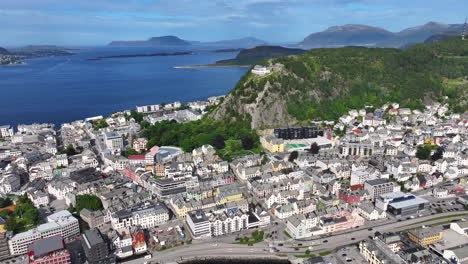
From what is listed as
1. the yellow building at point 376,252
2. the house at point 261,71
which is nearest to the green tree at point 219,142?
the house at point 261,71

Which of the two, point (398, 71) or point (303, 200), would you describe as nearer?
point (303, 200)

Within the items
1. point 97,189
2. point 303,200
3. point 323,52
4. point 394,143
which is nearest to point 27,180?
point 97,189

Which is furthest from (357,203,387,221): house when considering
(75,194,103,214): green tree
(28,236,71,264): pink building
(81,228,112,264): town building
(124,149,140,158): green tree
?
(124,149,140,158): green tree

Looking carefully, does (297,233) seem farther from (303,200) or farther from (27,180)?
(27,180)

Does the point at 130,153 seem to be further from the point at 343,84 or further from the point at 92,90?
the point at 92,90

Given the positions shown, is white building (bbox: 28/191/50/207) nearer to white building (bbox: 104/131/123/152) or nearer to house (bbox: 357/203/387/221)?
white building (bbox: 104/131/123/152)

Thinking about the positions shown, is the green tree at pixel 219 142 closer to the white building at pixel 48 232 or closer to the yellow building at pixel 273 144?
the yellow building at pixel 273 144
